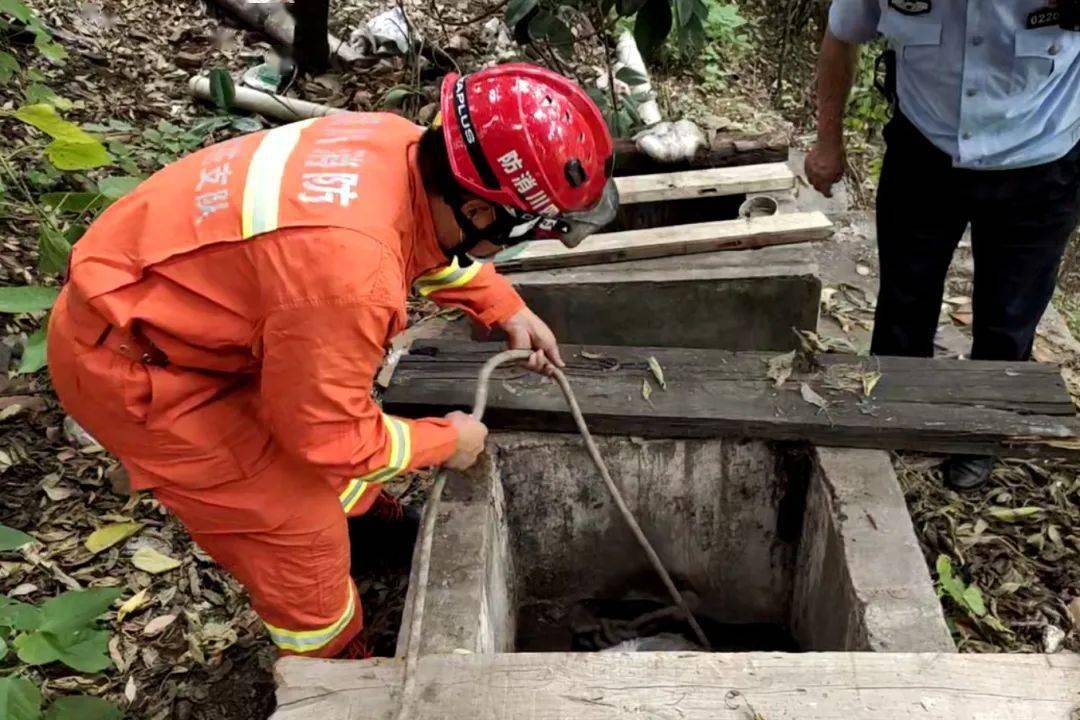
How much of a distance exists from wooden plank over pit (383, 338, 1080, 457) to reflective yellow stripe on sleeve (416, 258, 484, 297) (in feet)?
1.01

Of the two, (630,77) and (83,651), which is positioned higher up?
(630,77)

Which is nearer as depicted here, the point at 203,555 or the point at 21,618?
the point at 21,618

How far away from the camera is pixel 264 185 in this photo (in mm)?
1938

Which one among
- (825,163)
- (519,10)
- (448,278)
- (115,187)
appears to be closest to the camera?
(448,278)

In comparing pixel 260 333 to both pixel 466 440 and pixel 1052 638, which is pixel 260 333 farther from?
pixel 1052 638

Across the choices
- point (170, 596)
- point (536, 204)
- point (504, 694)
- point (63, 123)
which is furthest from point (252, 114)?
point (504, 694)

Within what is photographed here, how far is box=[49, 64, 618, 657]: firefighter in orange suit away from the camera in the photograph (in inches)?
74.2

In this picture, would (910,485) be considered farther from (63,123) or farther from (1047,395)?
(63,123)

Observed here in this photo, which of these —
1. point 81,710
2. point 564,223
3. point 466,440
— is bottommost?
point 81,710

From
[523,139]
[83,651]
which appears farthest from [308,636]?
[523,139]

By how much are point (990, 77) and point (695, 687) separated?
1999 mm

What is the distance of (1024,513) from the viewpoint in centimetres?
327

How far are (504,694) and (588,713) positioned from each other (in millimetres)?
181

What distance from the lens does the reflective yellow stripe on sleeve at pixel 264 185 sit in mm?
1900
